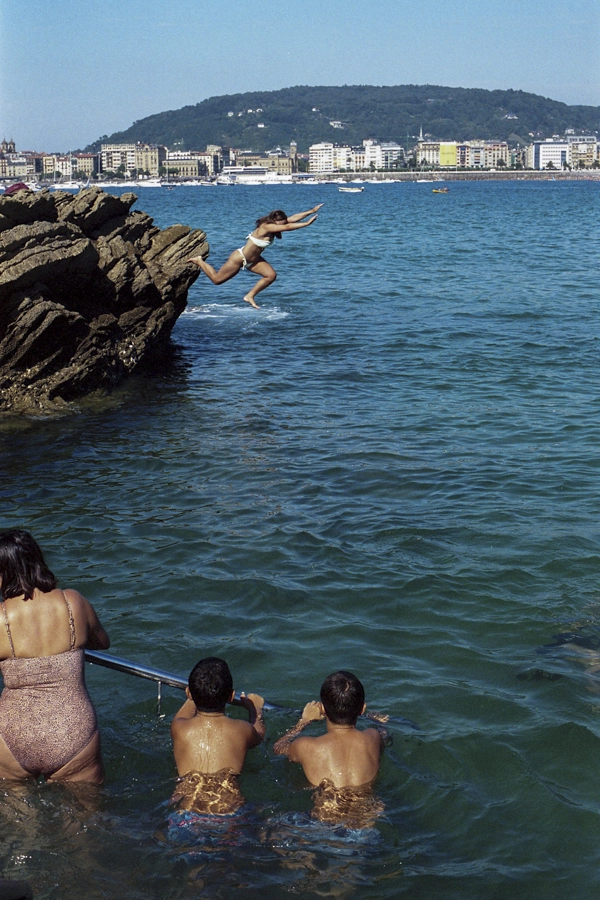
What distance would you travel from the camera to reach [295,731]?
22.4 feet

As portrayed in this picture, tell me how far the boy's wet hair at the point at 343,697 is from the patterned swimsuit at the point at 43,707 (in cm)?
152

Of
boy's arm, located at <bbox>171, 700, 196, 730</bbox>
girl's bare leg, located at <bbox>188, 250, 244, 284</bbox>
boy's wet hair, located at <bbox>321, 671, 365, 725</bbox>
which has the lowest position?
boy's arm, located at <bbox>171, 700, 196, 730</bbox>

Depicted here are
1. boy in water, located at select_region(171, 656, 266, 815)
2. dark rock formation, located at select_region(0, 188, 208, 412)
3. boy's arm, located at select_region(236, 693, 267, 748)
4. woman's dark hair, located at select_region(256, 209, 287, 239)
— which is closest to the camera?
boy in water, located at select_region(171, 656, 266, 815)

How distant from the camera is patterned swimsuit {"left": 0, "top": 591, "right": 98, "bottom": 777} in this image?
18.2 feet

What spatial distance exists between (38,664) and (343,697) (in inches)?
73.5

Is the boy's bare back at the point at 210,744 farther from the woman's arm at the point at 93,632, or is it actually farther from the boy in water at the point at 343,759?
the woman's arm at the point at 93,632

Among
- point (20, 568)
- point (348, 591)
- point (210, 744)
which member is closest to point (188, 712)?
point (210, 744)

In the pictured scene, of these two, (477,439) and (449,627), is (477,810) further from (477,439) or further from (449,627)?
(477,439)

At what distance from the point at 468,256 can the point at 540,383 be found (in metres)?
28.6

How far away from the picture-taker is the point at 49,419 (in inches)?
655

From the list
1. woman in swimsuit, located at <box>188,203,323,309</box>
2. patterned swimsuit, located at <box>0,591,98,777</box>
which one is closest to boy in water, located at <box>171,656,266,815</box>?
patterned swimsuit, located at <box>0,591,98,777</box>

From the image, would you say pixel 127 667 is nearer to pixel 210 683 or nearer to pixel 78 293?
pixel 210 683

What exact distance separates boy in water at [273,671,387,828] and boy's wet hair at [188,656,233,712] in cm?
63

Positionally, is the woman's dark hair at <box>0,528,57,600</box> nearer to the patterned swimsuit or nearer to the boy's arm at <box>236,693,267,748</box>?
the patterned swimsuit
